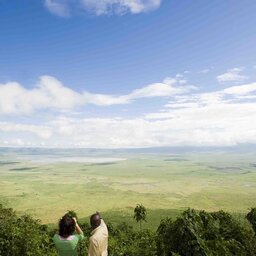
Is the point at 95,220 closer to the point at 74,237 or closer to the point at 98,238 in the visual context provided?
the point at 98,238

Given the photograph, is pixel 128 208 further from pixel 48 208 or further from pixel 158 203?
pixel 48 208

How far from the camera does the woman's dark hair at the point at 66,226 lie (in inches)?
347

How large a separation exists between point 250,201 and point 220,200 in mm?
15511

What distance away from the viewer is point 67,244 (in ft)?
29.6

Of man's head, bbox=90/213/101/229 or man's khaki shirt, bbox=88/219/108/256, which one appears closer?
man's head, bbox=90/213/101/229

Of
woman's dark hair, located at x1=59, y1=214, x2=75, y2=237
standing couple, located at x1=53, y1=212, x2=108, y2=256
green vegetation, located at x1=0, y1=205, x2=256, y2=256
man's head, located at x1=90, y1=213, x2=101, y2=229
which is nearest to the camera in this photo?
woman's dark hair, located at x1=59, y1=214, x2=75, y2=237

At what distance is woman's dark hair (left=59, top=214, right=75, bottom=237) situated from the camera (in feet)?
28.9

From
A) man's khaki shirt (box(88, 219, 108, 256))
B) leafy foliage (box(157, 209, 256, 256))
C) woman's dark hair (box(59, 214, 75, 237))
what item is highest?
woman's dark hair (box(59, 214, 75, 237))

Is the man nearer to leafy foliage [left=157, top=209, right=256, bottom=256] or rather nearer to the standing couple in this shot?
the standing couple

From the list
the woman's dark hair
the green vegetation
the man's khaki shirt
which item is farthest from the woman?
the green vegetation

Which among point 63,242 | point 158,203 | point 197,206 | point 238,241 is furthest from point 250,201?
point 63,242

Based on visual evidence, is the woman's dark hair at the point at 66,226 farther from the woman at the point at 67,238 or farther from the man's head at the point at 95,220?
the man's head at the point at 95,220

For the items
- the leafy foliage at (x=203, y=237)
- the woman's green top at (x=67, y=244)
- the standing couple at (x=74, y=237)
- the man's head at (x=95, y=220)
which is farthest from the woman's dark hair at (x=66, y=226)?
the leafy foliage at (x=203, y=237)

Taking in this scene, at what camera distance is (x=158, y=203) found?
180375mm
